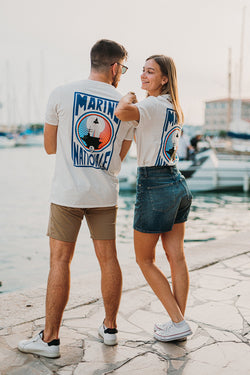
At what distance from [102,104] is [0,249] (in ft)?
20.4

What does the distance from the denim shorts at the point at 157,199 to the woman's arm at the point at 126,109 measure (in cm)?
38

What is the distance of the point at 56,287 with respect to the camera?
2.71m

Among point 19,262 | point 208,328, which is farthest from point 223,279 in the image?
point 19,262

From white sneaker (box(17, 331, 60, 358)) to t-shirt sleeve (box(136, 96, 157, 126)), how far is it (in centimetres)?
143

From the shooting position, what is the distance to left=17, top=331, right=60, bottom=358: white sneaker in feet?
8.92

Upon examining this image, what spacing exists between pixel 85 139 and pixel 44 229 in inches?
309

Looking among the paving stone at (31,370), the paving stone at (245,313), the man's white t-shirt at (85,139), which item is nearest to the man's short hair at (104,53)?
the man's white t-shirt at (85,139)

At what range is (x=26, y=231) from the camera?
9938 millimetres

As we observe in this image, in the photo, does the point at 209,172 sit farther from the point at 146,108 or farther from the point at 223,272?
the point at 146,108

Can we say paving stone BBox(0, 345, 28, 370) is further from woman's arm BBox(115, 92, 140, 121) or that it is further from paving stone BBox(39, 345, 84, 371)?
woman's arm BBox(115, 92, 140, 121)

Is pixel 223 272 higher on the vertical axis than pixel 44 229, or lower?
higher

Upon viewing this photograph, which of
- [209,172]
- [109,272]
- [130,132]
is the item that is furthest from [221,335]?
[209,172]

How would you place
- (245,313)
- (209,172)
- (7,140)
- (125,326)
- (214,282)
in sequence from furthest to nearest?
(7,140)
(209,172)
(214,282)
(245,313)
(125,326)

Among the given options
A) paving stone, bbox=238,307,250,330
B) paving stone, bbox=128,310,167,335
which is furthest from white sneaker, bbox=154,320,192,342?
paving stone, bbox=238,307,250,330
